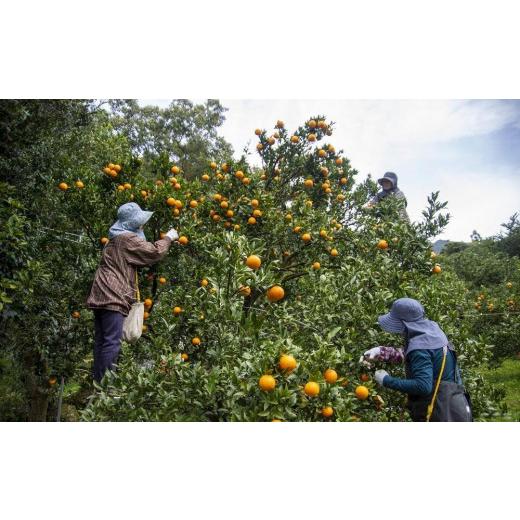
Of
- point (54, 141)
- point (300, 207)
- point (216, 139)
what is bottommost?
point (300, 207)

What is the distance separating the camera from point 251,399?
1.48m

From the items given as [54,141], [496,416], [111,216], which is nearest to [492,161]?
[496,416]

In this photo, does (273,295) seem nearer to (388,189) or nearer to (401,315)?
(401,315)

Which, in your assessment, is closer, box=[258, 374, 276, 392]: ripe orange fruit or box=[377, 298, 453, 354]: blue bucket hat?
box=[258, 374, 276, 392]: ripe orange fruit

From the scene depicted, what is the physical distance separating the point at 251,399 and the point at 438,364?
826mm

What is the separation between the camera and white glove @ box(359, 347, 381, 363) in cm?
192

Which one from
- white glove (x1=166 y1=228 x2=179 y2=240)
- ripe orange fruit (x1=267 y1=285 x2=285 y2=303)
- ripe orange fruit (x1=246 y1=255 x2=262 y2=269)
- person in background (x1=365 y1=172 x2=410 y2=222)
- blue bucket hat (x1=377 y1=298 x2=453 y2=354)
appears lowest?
blue bucket hat (x1=377 y1=298 x2=453 y2=354)

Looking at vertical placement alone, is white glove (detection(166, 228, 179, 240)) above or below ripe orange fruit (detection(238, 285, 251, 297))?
above

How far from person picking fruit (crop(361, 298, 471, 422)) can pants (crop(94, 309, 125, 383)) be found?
1.37 metres

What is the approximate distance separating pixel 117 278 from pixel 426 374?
1671mm

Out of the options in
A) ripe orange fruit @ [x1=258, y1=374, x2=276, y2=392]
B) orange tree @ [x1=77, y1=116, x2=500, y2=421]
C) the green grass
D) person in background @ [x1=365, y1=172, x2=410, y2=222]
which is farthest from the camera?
the green grass

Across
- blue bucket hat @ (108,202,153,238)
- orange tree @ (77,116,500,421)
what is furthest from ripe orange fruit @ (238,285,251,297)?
blue bucket hat @ (108,202,153,238)

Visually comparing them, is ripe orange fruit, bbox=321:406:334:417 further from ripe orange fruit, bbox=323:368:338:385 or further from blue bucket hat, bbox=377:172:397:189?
blue bucket hat, bbox=377:172:397:189

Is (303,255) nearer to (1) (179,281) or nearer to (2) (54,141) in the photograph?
(1) (179,281)
